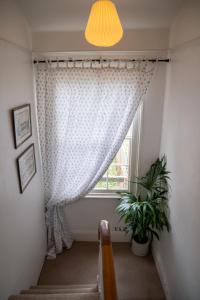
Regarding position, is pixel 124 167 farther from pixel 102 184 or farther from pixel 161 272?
pixel 161 272

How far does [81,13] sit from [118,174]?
6.07 feet

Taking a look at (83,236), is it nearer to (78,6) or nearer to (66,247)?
(66,247)

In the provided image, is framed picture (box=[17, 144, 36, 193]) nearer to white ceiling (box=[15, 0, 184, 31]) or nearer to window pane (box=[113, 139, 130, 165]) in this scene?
window pane (box=[113, 139, 130, 165])

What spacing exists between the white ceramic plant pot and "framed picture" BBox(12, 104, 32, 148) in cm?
190

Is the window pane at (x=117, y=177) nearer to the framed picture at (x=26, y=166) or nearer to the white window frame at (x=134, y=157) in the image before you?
the white window frame at (x=134, y=157)

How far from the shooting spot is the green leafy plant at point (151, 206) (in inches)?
89.9

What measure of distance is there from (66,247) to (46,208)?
0.64 metres

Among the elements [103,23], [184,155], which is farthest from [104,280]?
[103,23]

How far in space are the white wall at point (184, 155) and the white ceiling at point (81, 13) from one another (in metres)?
0.16

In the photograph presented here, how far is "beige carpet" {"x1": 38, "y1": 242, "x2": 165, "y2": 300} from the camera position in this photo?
239 cm

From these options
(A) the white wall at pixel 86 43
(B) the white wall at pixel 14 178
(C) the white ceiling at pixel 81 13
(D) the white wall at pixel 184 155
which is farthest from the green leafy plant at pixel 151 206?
(C) the white ceiling at pixel 81 13

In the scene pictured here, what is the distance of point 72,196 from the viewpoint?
108 inches

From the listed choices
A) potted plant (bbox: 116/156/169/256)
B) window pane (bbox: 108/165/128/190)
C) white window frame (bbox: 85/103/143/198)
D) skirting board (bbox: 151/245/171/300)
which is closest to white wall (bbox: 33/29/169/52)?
white window frame (bbox: 85/103/143/198)

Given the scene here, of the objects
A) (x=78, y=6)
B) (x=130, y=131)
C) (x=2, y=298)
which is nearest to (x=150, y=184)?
(x=130, y=131)
